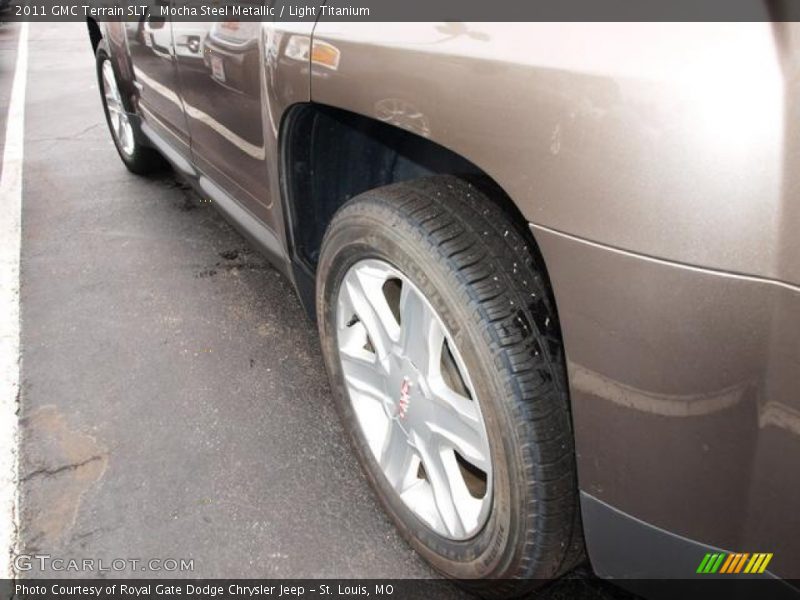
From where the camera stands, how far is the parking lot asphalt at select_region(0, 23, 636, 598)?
1.93 metres

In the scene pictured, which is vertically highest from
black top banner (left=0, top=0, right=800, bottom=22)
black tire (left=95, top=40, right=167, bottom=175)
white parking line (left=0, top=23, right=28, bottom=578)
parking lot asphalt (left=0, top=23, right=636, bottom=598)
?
black top banner (left=0, top=0, right=800, bottom=22)

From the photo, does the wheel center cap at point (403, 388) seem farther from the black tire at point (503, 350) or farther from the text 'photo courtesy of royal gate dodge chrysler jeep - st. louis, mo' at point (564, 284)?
the black tire at point (503, 350)

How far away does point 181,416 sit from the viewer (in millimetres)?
2430

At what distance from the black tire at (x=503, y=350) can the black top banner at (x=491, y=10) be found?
1.27 ft

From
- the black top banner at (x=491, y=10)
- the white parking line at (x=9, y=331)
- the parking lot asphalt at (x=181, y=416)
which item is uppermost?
the black top banner at (x=491, y=10)

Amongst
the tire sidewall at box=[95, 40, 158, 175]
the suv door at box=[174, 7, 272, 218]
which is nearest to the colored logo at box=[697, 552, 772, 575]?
the suv door at box=[174, 7, 272, 218]

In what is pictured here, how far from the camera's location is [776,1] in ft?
2.90

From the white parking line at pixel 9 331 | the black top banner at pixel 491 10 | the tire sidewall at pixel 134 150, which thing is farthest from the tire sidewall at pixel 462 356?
the tire sidewall at pixel 134 150

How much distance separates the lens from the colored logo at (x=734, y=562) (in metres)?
1.08

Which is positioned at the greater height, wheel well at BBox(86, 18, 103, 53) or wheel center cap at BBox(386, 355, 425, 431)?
wheel well at BBox(86, 18, 103, 53)

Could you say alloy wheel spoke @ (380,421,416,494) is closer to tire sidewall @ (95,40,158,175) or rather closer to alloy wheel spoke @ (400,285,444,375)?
alloy wheel spoke @ (400,285,444,375)

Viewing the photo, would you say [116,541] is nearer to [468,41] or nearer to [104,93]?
[468,41]

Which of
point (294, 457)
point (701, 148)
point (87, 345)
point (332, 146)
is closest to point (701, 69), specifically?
point (701, 148)

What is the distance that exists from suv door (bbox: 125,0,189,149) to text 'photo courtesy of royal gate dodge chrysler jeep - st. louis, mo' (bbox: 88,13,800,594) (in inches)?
37.8
